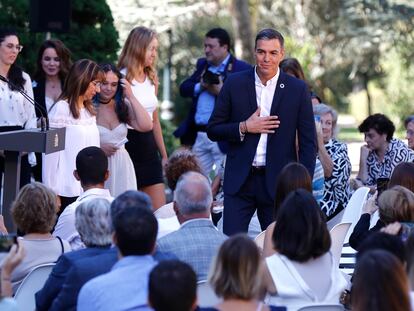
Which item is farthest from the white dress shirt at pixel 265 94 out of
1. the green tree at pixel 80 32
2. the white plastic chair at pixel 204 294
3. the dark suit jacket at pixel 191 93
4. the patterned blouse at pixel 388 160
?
the green tree at pixel 80 32

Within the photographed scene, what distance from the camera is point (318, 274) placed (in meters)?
5.45

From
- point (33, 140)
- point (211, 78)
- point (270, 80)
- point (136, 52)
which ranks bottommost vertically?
point (33, 140)

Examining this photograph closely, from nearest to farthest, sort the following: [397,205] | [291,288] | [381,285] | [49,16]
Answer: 1. [381,285]
2. [291,288]
3. [397,205]
4. [49,16]

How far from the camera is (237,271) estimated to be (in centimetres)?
472

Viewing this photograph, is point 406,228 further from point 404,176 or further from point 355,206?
point 355,206

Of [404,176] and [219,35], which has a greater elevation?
[219,35]

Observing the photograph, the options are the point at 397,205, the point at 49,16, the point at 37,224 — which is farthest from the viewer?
the point at 49,16

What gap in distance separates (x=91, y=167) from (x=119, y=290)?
7.25ft

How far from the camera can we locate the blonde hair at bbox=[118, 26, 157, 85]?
9.39m

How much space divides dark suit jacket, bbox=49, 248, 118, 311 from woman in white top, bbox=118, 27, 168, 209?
4152 millimetres

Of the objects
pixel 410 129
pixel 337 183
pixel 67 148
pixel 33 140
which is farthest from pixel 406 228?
pixel 410 129

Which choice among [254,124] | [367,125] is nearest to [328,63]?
[367,125]

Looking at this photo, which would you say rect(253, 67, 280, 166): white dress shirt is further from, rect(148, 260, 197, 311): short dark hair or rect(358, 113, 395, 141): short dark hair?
rect(148, 260, 197, 311): short dark hair

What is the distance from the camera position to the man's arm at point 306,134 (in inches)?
299
